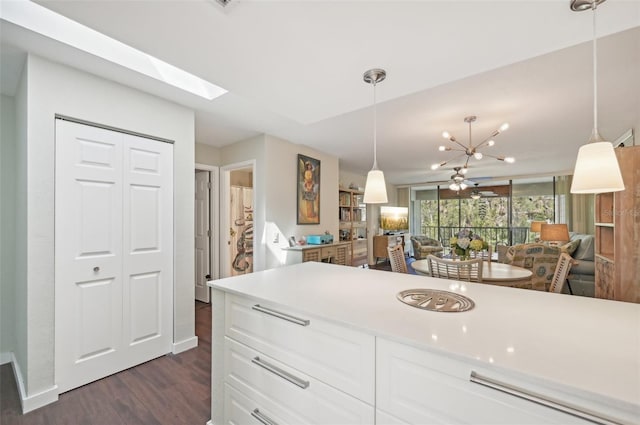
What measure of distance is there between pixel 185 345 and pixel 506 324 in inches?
108

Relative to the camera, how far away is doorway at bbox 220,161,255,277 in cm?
412

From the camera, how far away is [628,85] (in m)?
Answer: 2.36

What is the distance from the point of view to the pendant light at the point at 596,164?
3.33 ft

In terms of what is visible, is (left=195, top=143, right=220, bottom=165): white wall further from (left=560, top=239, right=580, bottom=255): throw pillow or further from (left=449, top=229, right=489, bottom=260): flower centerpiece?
(left=560, top=239, right=580, bottom=255): throw pillow

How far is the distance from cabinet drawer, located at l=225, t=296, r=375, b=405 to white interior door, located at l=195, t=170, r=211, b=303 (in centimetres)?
283

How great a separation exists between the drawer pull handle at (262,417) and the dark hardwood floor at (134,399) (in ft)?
1.96

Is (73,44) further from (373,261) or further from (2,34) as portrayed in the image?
(373,261)

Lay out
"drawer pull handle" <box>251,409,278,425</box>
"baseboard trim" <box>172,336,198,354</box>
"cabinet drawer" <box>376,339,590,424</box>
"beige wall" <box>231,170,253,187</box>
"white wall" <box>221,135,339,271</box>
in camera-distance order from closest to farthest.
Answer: "cabinet drawer" <box>376,339,590,424</box> < "drawer pull handle" <box>251,409,278,425</box> < "baseboard trim" <box>172,336,198,354</box> < "white wall" <box>221,135,339,271</box> < "beige wall" <box>231,170,253,187</box>

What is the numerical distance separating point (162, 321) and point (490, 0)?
3183 millimetres

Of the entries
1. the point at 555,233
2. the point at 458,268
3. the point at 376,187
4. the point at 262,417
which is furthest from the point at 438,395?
the point at 555,233

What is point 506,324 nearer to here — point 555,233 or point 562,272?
point 562,272

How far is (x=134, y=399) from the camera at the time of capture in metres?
Answer: 1.94

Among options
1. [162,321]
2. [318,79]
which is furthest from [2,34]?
[162,321]

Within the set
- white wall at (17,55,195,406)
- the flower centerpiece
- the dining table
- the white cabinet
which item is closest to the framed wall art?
the dining table
